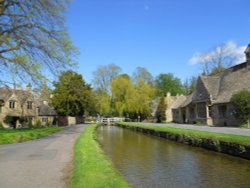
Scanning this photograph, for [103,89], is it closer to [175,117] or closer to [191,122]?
[175,117]

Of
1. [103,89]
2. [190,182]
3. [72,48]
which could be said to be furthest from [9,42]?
[103,89]

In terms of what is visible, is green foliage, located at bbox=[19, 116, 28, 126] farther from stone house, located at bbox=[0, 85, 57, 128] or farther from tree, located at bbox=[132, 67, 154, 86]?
tree, located at bbox=[132, 67, 154, 86]

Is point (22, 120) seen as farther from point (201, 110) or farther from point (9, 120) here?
point (201, 110)

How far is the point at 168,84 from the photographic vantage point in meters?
110

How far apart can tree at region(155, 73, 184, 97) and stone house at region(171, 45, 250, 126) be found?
57013 mm

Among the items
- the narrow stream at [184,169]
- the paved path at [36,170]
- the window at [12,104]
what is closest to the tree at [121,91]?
the window at [12,104]

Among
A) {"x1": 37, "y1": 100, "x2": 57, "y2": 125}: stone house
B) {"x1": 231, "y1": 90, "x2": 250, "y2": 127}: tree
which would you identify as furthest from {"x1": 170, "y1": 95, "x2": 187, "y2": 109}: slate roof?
{"x1": 231, "y1": 90, "x2": 250, "y2": 127}: tree

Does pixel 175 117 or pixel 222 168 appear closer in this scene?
pixel 222 168

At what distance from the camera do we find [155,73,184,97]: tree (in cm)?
10738

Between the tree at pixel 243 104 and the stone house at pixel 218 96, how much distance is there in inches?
55.8

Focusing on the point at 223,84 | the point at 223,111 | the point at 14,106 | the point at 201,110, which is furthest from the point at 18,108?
the point at 223,84

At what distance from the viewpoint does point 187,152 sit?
18562mm

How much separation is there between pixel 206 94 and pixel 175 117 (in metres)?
18.9

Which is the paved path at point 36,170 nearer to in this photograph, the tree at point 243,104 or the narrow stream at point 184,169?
the narrow stream at point 184,169
